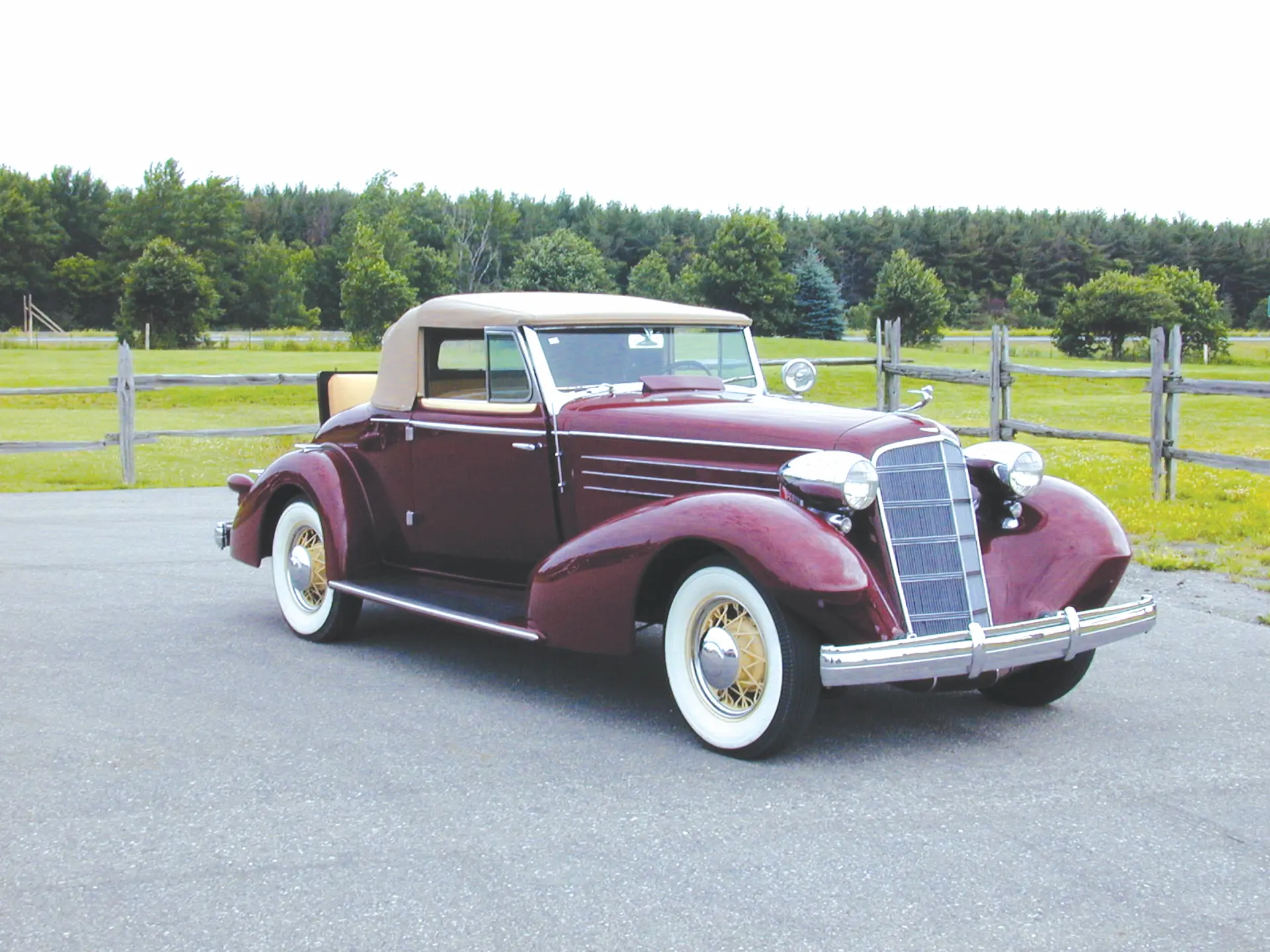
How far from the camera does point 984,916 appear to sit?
3.39 m

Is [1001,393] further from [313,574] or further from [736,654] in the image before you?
[736,654]

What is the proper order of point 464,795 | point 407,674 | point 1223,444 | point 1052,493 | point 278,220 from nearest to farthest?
point 464,795, point 1052,493, point 407,674, point 1223,444, point 278,220

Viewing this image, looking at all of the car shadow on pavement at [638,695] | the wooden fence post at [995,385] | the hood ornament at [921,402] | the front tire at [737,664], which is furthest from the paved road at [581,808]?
the wooden fence post at [995,385]

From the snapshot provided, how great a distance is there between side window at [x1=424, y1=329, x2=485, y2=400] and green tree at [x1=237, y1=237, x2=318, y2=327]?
70.9 metres

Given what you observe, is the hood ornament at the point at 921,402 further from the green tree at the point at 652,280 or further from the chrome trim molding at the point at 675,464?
the green tree at the point at 652,280

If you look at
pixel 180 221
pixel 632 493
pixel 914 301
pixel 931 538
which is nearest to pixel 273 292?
pixel 180 221

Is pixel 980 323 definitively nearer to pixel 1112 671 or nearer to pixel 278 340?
pixel 278 340

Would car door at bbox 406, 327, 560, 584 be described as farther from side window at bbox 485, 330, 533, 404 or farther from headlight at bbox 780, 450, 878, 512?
headlight at bbox 780, 450, 878, 512

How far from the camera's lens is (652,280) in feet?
206

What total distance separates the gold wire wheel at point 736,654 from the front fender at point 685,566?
24cm

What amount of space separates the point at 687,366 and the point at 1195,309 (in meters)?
47.4

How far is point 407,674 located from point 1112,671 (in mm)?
3369

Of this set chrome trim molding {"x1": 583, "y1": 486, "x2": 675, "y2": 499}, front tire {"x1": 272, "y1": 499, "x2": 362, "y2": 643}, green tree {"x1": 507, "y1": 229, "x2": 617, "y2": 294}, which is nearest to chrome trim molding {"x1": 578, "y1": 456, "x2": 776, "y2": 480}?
chrome trim molding {"x1": 583, "y1": 486, "x2": 675, "y2": 499}

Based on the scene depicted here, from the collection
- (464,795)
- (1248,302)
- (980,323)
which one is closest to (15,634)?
(464,795)
